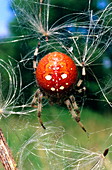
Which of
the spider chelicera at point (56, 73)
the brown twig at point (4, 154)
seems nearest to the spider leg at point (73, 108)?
the spider chelicera at point (56, 73)

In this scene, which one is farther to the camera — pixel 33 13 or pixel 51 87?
pixel 33 13

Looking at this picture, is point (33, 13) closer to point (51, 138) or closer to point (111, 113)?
point (51, 138)

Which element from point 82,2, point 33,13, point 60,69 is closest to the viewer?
point 60,69

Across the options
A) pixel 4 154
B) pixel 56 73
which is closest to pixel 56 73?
pixel 56 73

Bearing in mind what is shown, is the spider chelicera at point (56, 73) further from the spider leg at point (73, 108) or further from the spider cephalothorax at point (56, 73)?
the spider leg at point (73, 108)

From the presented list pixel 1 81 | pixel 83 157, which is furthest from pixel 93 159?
pixel 1 81

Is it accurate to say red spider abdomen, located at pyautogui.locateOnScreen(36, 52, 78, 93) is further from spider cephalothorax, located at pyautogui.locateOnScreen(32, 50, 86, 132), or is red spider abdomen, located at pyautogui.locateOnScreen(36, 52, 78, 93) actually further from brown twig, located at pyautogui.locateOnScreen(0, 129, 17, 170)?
brown twig, located at pyautogui.locateOnScreen(0, 129, 17, 170)

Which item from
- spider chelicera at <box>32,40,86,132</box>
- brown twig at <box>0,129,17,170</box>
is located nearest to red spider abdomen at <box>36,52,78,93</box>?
spider chelicera at <box>32,40,86,132</box>

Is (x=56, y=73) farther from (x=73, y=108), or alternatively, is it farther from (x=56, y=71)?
(x=73, y=108)
